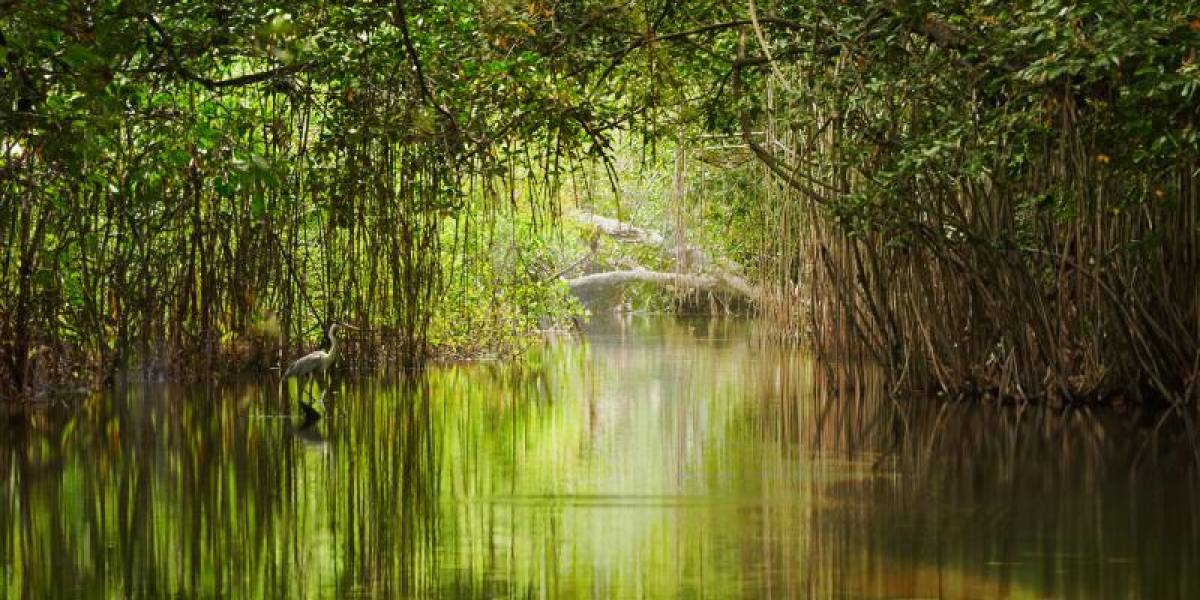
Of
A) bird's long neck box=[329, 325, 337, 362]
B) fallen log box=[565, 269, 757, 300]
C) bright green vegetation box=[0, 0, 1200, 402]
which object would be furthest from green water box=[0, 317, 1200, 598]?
fallen log box=[565, 269, 757, 300]

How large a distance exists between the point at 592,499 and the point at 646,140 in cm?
577

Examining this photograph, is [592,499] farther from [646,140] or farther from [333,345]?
[646,140]

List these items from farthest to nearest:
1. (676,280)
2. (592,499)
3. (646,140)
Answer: (676,280) → (646,140) → (592,499)

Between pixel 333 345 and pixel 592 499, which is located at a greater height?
pixel 333 345

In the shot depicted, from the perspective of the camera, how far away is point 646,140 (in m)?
13.5

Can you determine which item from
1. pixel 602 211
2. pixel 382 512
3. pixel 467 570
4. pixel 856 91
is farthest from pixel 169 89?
pixel 602 211

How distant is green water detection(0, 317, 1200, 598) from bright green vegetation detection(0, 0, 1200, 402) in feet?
1.86

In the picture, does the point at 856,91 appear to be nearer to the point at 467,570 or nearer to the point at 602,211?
the point at 467,570

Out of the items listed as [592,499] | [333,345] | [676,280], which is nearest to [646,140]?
[333,345]

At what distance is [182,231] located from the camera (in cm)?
1317

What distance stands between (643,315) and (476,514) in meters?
28.8

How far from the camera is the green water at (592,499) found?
6.16 m

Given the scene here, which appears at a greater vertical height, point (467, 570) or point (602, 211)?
point (602, 211)

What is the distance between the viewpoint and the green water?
6.16 metres
